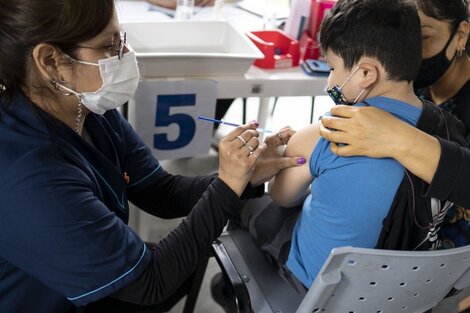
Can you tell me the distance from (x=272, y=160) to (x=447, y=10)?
62 cm

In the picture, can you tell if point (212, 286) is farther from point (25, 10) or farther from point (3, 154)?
point (25, 10)

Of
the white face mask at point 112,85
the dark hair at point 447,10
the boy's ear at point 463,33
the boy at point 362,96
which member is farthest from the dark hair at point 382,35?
the white face mask at point 112,85

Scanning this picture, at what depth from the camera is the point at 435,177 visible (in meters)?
0.95

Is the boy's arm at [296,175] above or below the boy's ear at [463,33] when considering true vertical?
below

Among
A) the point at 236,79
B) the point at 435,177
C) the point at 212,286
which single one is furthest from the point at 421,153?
the point at 212,286

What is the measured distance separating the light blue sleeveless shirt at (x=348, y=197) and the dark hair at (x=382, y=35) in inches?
3.3

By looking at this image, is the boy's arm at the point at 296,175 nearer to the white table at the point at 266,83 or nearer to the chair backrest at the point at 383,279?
the chair backrest at the point at 383,279

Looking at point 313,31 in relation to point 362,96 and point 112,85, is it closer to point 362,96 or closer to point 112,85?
point 362,96

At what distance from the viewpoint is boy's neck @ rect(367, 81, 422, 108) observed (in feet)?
3.39

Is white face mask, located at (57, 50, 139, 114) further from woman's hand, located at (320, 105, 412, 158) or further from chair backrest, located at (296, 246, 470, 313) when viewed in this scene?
chair backrest, located at (296, 246, 470, 313)

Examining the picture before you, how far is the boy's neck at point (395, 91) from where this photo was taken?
1032 millimetres

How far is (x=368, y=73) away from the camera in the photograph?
1.01 metres

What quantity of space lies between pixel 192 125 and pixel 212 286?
71cm

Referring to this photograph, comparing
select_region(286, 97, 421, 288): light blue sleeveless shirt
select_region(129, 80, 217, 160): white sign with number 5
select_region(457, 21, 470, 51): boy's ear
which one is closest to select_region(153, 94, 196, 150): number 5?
select_region(129, 80, 217, 160): white sign with number 5
